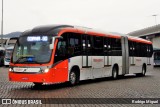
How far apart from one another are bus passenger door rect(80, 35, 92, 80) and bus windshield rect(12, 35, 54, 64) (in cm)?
339

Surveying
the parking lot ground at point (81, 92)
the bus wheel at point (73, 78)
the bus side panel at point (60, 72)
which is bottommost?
the parking lot ground at point (81, 92)

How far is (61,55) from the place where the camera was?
1780cm

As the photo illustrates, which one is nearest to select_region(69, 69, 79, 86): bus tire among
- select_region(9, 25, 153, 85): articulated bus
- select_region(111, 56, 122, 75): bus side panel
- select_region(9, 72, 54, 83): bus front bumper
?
select_region(9, 25, 153, 85): articulated bus

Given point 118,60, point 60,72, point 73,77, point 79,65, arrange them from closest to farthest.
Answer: point 60,72
point 73,77
point 79,65
point 118,60

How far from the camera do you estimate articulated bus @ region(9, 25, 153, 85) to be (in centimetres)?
1691

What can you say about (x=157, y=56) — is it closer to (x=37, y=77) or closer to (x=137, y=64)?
(x=137, y=64)

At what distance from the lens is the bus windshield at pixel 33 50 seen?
16984 millimetres

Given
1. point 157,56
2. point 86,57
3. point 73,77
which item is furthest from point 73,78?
point 157,56

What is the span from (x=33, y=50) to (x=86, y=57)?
13.7ft

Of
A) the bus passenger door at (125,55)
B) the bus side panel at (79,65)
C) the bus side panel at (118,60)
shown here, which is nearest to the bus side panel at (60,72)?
the bus side panel at (79,65)

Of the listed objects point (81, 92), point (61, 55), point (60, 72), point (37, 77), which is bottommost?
point (81, 92)

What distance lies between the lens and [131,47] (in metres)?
28.5

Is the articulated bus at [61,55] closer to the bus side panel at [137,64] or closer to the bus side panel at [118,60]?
the bus side panel at [118,60]

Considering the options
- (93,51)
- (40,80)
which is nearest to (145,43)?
(93,51)
